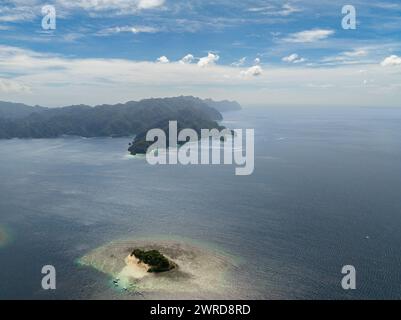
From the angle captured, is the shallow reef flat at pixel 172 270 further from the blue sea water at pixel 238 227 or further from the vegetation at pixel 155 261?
the blue sea water at pixel 238 227

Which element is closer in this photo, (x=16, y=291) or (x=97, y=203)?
(x=16, y=291)

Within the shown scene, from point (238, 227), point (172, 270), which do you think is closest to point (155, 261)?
point (172, 270)

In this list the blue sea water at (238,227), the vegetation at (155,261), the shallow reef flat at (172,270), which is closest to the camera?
the shallow reef flat at (172,270)

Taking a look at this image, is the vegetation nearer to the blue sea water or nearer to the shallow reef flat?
the shallow reef flat

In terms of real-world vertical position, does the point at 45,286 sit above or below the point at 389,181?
below

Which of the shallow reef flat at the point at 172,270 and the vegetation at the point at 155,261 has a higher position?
the vegetation at the point at 155,261

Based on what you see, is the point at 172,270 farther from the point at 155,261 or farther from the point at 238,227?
the point at 238,227

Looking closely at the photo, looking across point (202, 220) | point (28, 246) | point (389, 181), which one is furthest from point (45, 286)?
point (389, 181)

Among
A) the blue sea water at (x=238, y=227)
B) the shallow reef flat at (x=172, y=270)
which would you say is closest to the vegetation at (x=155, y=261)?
the shallow reef flat at (x=172, y=270)

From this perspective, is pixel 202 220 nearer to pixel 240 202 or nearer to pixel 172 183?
pixel 240 202

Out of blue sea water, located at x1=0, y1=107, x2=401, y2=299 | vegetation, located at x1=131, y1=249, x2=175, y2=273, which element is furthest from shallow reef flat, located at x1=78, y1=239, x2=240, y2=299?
blue sea water, located at x1=0, y1=107, x2=401, y2=299
